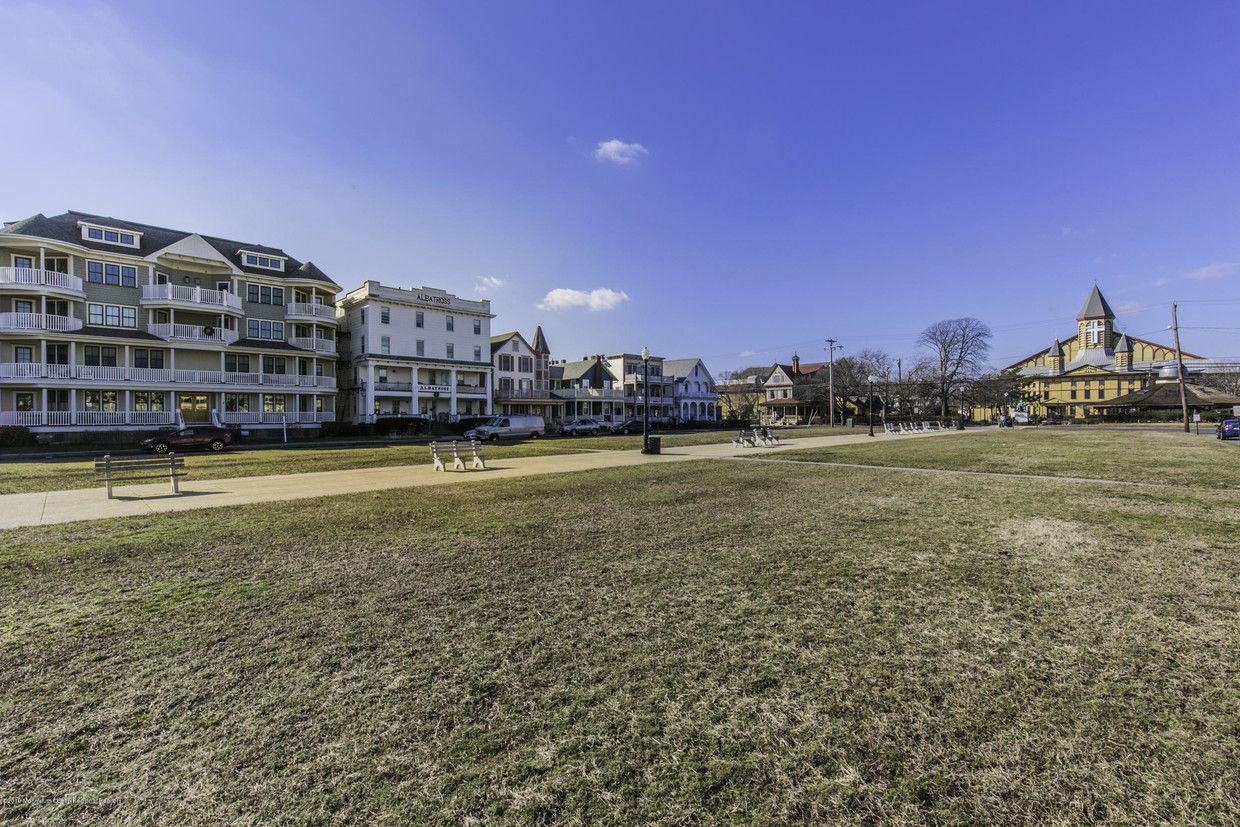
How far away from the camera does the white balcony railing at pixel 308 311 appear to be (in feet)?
134

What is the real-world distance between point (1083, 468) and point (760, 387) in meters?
74.8

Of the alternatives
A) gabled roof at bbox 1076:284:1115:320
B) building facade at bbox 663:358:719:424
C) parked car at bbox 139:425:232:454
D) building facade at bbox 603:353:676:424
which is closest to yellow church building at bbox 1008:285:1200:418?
gabled roof at bbox 1076:284:1115:320

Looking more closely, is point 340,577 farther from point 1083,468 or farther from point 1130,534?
point 1083,468

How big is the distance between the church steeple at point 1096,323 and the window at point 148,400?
141643 millimetres

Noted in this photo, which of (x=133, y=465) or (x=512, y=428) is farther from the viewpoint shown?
(x=512, y=428)

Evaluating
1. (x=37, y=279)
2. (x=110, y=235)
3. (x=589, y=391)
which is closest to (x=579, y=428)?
(x=589, y=391)

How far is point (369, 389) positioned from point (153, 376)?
13079 mm

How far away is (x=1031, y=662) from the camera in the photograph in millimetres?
3658

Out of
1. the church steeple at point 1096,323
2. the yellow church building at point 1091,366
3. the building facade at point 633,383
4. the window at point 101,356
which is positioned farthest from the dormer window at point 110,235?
the church steeple at point 1096,323

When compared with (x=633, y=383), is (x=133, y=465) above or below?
below

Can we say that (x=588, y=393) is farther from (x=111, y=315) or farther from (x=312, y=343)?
(x=111, y=315)

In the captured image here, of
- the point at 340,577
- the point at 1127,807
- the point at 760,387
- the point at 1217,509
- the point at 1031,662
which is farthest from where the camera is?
the point at 760,387

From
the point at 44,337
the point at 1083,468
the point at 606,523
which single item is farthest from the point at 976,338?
the point at 44,337

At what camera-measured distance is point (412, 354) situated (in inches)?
1809
